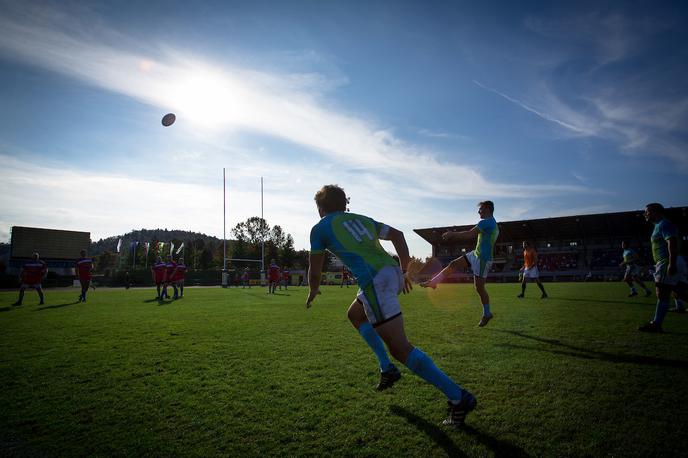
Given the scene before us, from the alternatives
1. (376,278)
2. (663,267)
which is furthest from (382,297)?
(663,267)

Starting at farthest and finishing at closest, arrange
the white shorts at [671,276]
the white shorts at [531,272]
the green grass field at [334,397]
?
1. the white shorts at [531,272]
2. the white shorts at [671,276]
3. the green grass field at [334,397]

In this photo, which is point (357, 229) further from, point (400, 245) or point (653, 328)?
point (653, 328)

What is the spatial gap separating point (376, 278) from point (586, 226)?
66134 mm

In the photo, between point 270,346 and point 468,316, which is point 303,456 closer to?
point 270,346

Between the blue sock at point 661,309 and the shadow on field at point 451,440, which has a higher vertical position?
the blue sock at point 661,309

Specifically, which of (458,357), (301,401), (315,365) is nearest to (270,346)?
(315,365)

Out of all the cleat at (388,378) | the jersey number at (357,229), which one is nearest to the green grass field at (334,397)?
the cleat at (388,378)

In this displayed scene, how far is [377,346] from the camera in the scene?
3.68 m

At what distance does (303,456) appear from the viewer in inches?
97.5

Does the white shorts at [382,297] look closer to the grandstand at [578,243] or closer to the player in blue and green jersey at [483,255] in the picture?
the player in blue and green jersey at [483,255]

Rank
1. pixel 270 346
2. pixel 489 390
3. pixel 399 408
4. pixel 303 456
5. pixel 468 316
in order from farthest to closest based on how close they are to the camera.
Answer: pixel 468 316, pixel 270 346, pixel 489 390, pixel 399 408, pixel 303 456

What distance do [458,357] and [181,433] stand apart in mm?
3598

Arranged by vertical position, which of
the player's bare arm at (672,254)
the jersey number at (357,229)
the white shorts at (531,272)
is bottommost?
the white shorts at (531,272)

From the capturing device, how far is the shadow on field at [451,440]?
2.46 m
